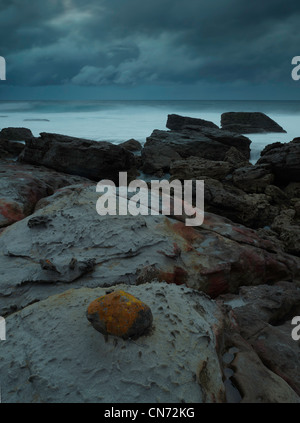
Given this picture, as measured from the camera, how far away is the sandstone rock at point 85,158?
28.9 feet

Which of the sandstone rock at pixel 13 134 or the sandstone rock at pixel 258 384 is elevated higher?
the sandstone rock at pixel 13 134

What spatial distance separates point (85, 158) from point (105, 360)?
7674mm

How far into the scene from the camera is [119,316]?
1806 mm

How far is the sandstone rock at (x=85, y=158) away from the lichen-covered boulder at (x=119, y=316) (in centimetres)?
730

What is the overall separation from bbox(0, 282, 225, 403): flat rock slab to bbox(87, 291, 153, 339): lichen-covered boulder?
5 cm

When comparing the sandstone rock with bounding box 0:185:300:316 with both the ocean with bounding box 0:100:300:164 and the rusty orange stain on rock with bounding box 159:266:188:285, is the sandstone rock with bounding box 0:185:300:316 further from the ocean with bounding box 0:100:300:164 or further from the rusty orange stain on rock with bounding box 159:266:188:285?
the ocean with bounding box 0:100:300:164

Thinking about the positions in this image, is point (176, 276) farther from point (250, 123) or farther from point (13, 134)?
point (250, 123)

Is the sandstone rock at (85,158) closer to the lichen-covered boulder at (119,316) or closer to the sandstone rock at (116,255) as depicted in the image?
the sandstone rock at (116,255)

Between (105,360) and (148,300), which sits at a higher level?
(148,300)

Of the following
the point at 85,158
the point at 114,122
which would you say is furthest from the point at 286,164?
the point at 114,122

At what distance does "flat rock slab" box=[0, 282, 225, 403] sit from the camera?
1598mm

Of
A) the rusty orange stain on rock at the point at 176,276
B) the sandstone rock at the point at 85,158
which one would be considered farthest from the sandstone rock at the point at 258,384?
the sandstone rock at the point at 85,158
